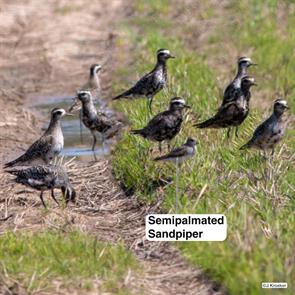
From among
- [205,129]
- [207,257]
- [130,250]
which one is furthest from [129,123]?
[207,257]

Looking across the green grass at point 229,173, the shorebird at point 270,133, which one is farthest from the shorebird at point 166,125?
the shorebird at point 270,133

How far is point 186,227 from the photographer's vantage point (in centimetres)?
1032

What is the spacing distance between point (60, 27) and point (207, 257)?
1690cm

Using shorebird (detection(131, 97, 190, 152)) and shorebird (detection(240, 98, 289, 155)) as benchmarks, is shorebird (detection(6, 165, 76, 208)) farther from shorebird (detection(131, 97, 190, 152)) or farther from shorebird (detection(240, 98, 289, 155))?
shorebird (detection(240, 98, 289, 155))

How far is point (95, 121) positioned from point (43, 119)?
250cm

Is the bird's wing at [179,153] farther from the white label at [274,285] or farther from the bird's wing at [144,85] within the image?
the bird's wing at [144,85]

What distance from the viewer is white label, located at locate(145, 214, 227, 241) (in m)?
9.93

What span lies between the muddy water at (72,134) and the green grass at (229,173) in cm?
68

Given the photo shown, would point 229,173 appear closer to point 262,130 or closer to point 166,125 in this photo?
point 262,130

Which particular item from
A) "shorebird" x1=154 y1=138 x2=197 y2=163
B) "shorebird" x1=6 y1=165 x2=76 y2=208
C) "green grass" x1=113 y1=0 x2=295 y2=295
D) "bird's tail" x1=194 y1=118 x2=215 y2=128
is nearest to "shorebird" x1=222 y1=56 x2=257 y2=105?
"green grass" x1=113 y1=0 x2=295 y2=295

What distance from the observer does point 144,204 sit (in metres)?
12.3

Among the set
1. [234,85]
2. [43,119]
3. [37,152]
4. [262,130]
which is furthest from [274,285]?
[43,119]

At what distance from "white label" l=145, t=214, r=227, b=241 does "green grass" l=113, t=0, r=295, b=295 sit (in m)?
0.09

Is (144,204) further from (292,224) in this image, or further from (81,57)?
(81,57)
